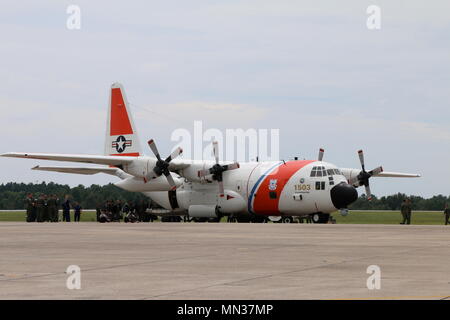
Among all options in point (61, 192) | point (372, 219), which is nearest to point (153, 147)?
point (372, 219)

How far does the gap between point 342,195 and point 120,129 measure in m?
18.2

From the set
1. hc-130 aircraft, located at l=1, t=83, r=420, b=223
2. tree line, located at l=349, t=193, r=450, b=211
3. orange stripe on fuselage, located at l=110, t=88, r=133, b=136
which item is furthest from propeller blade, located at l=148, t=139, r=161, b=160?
tree line, located at l=349, t=193, r=450, b=211

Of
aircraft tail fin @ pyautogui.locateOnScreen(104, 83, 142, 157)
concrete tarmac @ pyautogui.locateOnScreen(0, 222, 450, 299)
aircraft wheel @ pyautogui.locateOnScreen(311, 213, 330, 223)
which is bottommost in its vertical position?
concrete tarmac @ pyautogui.locateOnScreen(0, 222, 450, 299)

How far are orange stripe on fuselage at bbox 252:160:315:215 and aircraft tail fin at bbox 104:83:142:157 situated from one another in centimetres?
1051

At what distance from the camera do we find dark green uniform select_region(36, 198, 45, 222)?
48644 millimetres

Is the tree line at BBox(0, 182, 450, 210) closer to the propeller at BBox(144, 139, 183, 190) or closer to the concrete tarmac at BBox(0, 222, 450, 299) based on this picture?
the propeller at BBox(144, 139, 183, 190)

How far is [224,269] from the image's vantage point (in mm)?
14484

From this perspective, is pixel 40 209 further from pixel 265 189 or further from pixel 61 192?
pixel 61 192

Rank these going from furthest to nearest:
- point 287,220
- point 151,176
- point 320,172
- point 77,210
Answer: point 77,210 → point 287,220 → point 151,176 → point 320,172

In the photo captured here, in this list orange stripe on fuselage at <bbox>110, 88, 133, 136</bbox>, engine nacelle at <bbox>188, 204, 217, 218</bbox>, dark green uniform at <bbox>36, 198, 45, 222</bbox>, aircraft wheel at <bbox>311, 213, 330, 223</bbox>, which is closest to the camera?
aircraft wheel at <bbox>311, 213, 330, 223</bbox>

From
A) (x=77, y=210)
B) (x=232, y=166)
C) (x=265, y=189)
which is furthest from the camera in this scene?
(x=77, y=210)
